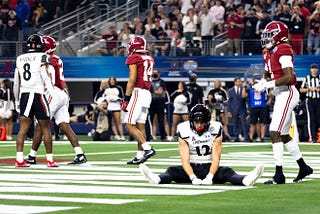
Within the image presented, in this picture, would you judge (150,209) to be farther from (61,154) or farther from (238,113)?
(238,113)

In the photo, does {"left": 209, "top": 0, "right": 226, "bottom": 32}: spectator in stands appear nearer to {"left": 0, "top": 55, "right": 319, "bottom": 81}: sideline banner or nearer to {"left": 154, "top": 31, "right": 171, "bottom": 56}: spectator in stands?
{"left": 0, "top": 55, "right": 319, "bottom": 81}: sideline banner

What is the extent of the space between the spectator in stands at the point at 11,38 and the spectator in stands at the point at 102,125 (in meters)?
5.85

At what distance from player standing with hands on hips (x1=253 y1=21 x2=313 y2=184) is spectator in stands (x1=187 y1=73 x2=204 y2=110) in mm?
16265

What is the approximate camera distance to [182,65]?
34.4m

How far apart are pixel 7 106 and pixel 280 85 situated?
18661 mm

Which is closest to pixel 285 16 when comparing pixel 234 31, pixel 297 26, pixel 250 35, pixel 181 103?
pixel 297 26

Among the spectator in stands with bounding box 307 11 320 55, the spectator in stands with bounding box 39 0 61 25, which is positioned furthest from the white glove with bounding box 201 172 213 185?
the spectator in stands with bounding box 39 0 61 25

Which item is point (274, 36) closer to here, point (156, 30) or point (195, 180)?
point (195, 180)

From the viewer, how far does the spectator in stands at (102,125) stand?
101ft

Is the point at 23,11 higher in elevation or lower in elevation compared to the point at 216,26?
higher

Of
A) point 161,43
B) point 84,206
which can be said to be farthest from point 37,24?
point 84,206

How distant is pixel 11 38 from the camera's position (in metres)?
36.8

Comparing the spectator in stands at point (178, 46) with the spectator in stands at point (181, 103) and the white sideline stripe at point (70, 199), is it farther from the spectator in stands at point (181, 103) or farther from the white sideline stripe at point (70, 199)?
the white sideline stripe at point (70, 199)

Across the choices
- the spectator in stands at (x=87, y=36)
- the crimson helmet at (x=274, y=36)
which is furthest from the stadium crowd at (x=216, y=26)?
the crimson helmet at (x=274, y=36)
